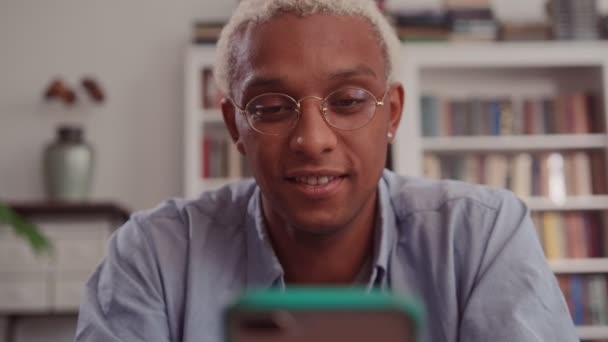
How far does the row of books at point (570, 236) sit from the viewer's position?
3275 mm

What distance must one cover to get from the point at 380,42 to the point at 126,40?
2857 mm

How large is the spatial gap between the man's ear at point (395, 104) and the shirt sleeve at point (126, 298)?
42 centimetres

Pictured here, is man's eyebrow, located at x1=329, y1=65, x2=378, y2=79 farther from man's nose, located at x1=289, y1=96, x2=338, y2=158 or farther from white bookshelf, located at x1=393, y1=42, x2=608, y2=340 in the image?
white bookshelf, located at x1=393, y1=42, x2=608, y2=340

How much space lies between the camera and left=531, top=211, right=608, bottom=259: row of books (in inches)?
129

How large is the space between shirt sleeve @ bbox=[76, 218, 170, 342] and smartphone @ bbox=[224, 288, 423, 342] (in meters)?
0.76

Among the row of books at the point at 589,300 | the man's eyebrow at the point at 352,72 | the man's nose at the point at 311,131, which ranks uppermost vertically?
the man's eyebrow at the point at 352,72

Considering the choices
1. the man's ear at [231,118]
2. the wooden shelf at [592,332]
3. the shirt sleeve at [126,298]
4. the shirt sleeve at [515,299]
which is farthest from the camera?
the wooden shelf at [592,332]

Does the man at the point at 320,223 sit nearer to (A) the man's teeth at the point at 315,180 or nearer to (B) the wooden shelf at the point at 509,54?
(A) the man's teeth at the point at 315,180

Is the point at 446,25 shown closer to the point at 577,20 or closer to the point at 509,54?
the point at 509,54

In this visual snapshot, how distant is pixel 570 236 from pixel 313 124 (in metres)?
2.79

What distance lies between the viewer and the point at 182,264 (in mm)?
1048

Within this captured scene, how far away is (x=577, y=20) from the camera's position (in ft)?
10.8

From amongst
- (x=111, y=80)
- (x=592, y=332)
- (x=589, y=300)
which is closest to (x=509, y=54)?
(x=589, y=300)

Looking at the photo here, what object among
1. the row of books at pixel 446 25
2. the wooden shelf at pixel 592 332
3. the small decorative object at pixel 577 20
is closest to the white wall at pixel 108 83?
the row of books at pixel 446 25
